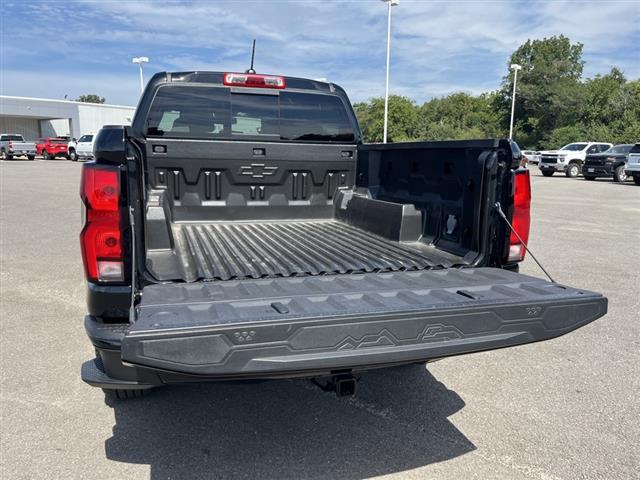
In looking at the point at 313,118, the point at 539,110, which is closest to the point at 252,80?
the point at 313,118

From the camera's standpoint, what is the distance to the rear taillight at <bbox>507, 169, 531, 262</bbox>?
10.5 ft

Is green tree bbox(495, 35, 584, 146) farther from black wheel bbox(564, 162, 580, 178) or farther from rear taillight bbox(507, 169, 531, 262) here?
rear taillight bbox(507, 169, 531, 262)

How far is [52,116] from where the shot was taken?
185ft

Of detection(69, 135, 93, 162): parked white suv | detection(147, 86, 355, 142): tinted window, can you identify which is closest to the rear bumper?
detection(147, 86, 355, 142): tinted window

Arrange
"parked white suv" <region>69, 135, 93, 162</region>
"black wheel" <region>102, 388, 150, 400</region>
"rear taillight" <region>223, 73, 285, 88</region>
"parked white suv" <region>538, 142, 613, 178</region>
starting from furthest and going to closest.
Answer: "parked white suv" <region>69, 135, 93, 162</region> < "parked white suv" <region>538, 142, 613, 178</region> < "rear taillight" <region>223, 73, 285, 88</region> < "black wheel" <region>102, 388, 150, 400</region>

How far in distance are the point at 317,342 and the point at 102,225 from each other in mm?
1280

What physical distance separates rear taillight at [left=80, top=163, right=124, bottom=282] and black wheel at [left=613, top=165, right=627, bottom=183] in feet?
90.6

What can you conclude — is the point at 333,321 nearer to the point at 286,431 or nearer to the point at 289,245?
the point at 286,431

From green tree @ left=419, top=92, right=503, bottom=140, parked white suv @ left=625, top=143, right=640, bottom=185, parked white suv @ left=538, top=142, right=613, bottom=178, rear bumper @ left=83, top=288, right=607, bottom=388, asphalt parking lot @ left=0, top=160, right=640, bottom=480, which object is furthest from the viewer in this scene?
green tree @ left=419, top=92, right=503, bottom=140

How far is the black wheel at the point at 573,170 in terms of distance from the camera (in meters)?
29.6

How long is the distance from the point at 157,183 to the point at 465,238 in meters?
2.48

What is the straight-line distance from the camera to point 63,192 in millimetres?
16984

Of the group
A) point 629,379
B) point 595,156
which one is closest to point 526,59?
point 595,156

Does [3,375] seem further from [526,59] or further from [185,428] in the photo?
[526,59]
